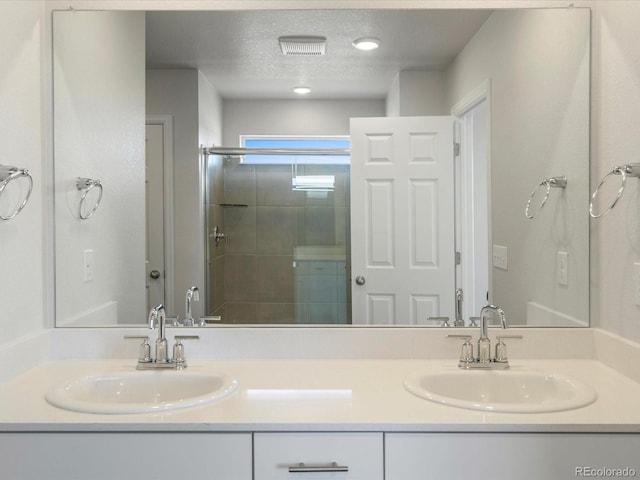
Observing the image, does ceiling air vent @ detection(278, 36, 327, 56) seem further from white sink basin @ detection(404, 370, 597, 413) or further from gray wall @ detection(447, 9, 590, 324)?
white sink basin @ detection(404, 370, 597, 413)

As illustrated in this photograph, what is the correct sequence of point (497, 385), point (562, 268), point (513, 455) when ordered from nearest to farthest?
1. point (513, 455)
2. point (497, 385)
3. point (562, 268)

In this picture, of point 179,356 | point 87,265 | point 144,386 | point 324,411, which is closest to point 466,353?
point 324,411

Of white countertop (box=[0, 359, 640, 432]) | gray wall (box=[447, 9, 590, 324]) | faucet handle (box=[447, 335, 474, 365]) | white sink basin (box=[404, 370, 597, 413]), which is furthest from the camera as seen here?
gray wall (box=[447, 9, 590, 324])

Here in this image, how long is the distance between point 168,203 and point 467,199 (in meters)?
1.04

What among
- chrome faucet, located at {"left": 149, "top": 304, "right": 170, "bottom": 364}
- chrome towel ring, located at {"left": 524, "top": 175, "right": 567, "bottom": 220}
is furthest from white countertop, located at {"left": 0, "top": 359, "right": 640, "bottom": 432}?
chrome towel ring, located at {"left": 524, "top": 175, "right": 567, "bottom": 220}

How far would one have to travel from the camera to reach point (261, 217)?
1.91 m

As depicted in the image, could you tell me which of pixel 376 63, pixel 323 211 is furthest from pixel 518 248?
pixel 376 63

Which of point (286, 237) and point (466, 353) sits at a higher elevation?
point (286, 237)

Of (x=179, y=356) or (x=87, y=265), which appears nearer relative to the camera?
(x=179, y=356)

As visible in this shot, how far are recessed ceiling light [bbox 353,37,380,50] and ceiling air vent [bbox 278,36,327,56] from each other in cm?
11

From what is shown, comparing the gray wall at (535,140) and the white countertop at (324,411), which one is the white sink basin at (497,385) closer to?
the white countertop at (324,411)

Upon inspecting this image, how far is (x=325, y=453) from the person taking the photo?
129cm

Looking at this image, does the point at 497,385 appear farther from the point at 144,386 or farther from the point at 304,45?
the point at 304,45

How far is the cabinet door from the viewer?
4.26ft
